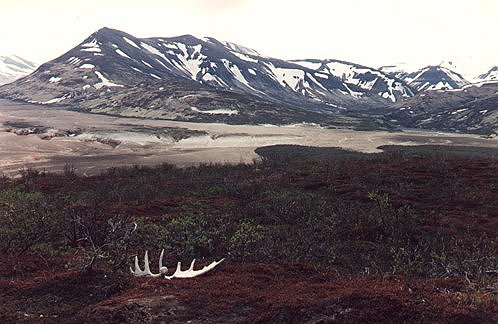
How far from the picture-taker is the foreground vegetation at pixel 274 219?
16109 millimetres

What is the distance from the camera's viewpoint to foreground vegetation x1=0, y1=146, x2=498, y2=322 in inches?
634

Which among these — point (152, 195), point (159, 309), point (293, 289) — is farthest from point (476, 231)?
point (152, 195)

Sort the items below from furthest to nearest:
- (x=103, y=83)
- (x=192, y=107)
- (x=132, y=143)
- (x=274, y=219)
→ (x=103, y=83) < (x=192, y=107) < (x=132, y=143) < (x=274, y=219)

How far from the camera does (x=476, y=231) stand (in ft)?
79.6

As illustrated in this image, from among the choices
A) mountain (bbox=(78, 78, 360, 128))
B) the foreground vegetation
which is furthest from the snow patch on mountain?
the foreground vegetation

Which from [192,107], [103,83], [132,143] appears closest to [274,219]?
[132,143]

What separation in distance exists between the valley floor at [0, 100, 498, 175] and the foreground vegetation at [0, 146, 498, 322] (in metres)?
12.7

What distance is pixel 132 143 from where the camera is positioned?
3219 inches

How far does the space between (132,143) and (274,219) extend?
196 ft

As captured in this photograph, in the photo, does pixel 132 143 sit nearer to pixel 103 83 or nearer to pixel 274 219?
pixel 274 219

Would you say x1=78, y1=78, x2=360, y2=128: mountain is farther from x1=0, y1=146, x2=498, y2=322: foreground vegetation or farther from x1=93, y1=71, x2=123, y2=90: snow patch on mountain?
x1=0, y1=146, x2=498, y2=322: foreground vegetation

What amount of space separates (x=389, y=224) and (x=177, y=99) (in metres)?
134

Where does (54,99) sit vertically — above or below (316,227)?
above

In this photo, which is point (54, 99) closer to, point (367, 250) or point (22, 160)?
point (22, 160)
